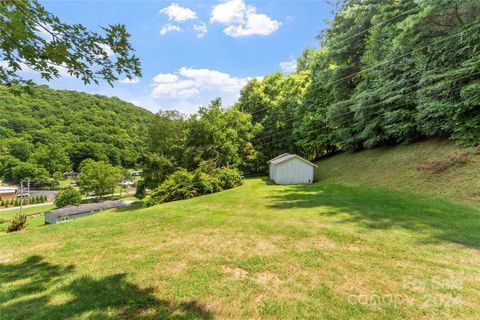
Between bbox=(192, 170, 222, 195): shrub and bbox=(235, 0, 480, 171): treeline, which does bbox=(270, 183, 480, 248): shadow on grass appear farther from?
bbox=(192, 170, 222, 195): shrub

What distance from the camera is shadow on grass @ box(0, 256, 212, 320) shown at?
2736 mm

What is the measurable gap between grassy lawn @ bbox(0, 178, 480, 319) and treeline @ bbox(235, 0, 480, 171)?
861 centimetres

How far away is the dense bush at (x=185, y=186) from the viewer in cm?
1536

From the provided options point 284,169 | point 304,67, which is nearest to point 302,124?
point 284,169

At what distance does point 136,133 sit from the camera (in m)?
77.3

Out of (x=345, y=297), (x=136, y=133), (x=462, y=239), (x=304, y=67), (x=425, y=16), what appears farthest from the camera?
(x=136, y=133)

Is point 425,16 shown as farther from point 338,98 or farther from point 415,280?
point 415,280

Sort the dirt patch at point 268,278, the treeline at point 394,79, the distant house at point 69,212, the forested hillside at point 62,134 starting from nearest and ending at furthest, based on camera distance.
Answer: the dirt patch at point 268,278 → the treeline at point 394,79 → the distant house at point 69,212 → the forested hillside at point 62,134

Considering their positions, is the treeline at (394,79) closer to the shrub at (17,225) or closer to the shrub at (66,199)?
the shrub at (17,225)

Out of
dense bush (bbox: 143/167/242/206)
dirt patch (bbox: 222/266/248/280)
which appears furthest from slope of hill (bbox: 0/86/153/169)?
dirt patch (bbox: 222/266/248/280)

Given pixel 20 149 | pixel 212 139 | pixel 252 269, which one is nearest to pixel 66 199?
pixel 212 139

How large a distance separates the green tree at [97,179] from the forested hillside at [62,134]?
10.4m

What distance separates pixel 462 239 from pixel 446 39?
12939mm

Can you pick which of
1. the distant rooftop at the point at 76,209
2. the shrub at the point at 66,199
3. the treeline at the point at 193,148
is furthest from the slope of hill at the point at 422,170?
the shrub at the point at 66,199
